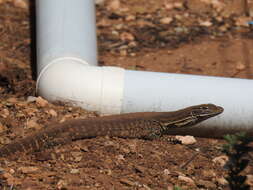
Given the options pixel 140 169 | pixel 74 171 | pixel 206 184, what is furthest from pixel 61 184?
pixel 206 184

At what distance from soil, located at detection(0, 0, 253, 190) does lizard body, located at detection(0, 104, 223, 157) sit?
119 millimetres

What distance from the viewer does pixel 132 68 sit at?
9.87 metres

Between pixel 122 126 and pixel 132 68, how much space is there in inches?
→ 96.9

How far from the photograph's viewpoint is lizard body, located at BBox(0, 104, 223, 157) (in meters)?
6.97

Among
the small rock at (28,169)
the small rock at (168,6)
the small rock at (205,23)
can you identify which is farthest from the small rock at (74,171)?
the small rock at (168,6)

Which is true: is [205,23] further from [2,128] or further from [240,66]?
[2,128]

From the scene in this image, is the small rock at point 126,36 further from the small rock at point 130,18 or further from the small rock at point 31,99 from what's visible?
the small rock at point 31,99

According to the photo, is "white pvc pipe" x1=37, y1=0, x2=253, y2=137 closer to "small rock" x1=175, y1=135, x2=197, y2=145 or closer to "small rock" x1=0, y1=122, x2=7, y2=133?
"small rock" x1=175, y1=135, x2=197, y2=145

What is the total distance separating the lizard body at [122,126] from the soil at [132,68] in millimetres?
119

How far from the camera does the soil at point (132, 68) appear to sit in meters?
6.38

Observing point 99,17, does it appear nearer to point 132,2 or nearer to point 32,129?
point 132,2

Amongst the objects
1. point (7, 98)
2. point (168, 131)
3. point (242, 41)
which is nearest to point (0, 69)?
point (7, 98)

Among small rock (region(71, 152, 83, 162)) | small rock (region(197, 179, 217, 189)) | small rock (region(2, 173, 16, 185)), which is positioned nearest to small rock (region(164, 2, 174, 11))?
small rock (region(71, 152, 83, 162))

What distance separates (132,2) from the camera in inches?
466
